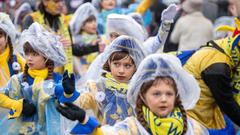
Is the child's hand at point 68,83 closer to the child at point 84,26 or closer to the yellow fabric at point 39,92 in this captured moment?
the yellow fabric at point 39,92

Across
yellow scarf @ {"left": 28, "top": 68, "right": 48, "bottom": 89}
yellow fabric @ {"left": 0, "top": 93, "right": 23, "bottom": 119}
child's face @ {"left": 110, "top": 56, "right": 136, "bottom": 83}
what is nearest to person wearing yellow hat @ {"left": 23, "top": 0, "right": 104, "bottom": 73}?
yellow scarf @ {"left": 28, "top": 68, "right": 48, "bottom": 89}

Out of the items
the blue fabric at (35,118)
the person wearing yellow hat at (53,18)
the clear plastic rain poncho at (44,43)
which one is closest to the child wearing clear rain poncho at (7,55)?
the clear plastic rain poncho at (44,43)

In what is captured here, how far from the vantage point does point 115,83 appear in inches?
248

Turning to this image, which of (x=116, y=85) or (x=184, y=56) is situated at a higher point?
(x=184, y=56)

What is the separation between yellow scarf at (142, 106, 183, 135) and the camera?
5.08m

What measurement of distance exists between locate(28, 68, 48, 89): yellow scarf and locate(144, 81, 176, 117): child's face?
1.75 m

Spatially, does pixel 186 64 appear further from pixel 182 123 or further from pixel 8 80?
pixel 8 80

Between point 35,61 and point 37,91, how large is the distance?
282 millimetres

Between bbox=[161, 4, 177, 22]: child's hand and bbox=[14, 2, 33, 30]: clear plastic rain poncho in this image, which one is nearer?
bbox=[161, 4, 177, 22]: child's hand

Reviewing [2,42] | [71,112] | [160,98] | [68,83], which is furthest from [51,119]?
[71,112]

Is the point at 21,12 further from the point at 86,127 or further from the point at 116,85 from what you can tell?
the point at 86,127

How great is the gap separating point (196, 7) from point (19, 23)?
402 centimetres

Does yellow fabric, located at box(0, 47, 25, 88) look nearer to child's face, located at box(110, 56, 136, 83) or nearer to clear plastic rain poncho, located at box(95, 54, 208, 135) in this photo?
child's face, located at box(110, 56, 136, 83)

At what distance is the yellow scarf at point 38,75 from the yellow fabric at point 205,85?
1.25 metres
